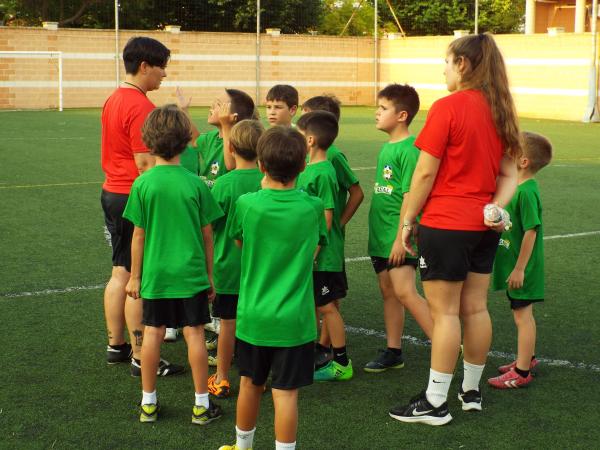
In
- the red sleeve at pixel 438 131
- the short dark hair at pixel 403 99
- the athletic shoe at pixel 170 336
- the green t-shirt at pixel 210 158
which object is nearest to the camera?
the red sleeve at pixel 438 131

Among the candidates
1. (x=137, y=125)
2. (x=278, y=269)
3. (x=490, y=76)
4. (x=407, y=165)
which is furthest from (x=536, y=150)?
(x=137, y=125)

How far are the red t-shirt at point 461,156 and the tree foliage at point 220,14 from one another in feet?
127

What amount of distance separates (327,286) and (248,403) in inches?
53.1

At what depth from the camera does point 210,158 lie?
230 inches

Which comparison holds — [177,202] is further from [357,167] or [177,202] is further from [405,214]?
[357,167]

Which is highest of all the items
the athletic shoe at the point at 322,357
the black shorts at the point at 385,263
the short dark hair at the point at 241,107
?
the short dark hair at the point at 241,107

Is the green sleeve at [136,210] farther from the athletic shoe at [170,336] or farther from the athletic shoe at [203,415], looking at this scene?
the athletic shoe at [170,336]

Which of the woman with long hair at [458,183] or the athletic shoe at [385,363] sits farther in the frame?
the athletic shoe at [385,363]

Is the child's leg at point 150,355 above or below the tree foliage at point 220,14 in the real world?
below

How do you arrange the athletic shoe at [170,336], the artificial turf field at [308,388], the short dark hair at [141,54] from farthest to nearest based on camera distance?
1. the athletic shoe at [170,336]
2. the short dark hair at [141,54]
3. the artificial turf field at [308,388]

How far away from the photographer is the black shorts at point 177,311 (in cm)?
450

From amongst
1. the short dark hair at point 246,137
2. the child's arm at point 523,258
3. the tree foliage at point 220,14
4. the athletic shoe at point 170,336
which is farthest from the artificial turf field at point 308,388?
the tree foliage at point 220,14

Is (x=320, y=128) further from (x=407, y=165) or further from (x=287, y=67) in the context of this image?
(x=287, y=67)

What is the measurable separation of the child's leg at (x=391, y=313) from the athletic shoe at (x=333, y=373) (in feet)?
1.23
